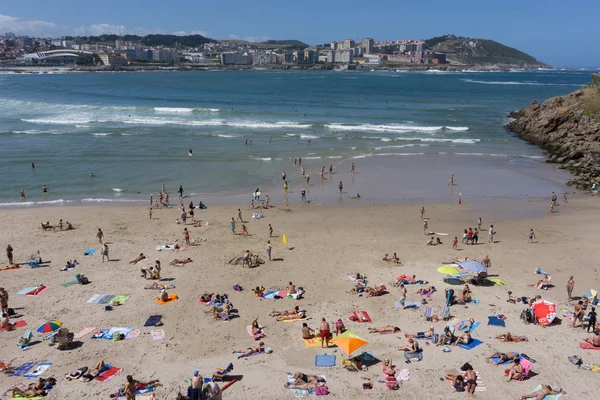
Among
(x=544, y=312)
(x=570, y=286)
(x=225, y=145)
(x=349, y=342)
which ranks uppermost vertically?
(x=225, y=145)

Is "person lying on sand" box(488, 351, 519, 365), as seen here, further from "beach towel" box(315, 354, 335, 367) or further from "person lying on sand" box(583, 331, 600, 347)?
"beach towel" box(315, 354, 335, 367)

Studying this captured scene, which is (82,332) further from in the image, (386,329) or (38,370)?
(386,329)

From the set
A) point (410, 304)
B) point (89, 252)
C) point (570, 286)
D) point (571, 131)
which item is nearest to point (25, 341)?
point (89, 252)

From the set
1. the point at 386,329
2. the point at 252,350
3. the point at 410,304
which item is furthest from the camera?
the point at 410,304

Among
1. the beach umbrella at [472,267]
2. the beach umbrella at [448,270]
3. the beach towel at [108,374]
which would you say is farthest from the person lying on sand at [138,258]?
the beach umbrella at [472,267]

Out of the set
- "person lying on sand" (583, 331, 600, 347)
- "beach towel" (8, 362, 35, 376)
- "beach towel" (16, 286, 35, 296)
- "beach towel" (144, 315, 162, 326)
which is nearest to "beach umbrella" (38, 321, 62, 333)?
"beach towel" (8, 362, 35, 376)

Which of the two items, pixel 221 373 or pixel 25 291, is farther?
pixel 25 291
